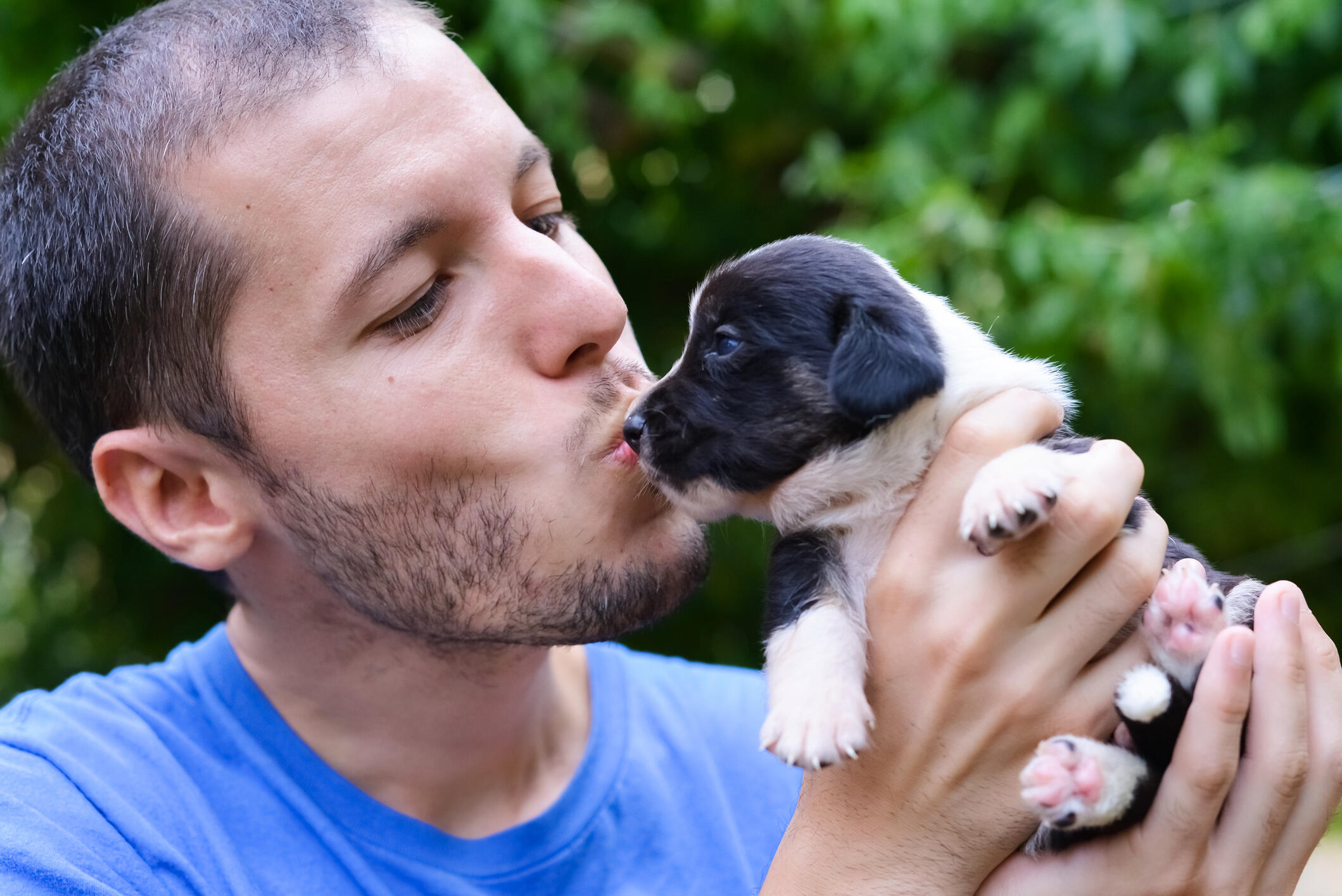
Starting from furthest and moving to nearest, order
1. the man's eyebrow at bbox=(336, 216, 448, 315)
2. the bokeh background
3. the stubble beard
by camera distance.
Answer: the bokeh background
the stubble beard
the man's eyebrow at bbox=(336, 216, 448, 315)

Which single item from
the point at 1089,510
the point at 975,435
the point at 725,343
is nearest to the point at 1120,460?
the point at 1089,510

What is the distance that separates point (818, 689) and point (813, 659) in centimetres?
9

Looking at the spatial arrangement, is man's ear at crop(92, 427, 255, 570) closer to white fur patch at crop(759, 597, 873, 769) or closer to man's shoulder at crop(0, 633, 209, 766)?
man's shoulder at crop(0, 633, 209, 766)

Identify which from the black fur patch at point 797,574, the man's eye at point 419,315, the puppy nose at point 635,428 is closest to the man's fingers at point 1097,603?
the black fur patch at point 797,574

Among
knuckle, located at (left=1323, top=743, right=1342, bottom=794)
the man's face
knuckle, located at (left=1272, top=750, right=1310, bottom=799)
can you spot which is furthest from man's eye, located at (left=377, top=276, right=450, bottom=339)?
knuckle, located at (left=1323, top=743, right=1342, bottom=794)

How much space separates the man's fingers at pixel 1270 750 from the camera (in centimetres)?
233

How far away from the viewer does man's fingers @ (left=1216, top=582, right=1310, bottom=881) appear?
91.6 inches

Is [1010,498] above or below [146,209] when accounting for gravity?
below

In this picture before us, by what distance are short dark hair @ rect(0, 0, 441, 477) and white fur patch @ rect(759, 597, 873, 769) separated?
1.36 metres

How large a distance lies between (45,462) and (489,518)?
166 inches

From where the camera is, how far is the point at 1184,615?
245cm

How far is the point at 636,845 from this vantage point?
9.73 ft

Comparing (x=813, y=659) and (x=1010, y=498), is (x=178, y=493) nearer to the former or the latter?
(x=813, y=659)

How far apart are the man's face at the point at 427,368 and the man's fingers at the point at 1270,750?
1311 mm
